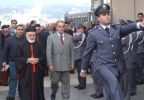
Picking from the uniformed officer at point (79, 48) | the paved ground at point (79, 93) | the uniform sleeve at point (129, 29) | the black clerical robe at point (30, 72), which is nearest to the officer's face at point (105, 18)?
the uniform sleeve at point (129, 29)

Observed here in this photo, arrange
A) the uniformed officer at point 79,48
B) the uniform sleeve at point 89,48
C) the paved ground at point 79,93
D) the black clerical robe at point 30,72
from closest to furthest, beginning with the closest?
the uniform sleeve at point 89,48 → the black clerical robe at point 30,72 → the paved ground at point 79,93 → the uniformed officer at point 79,48

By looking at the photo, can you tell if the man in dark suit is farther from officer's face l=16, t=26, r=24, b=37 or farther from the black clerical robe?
the black clerical robe

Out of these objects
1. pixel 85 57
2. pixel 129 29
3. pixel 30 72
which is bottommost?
pixel 30 72

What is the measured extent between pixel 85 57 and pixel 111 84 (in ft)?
2.73

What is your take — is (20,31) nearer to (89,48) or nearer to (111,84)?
(89,48)

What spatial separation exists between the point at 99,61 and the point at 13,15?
44.5ft

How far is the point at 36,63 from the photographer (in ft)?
30.4

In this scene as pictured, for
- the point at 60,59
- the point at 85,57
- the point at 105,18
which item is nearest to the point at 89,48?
the point at 85,57

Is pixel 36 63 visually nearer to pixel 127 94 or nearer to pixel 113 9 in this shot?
pixel 127 94

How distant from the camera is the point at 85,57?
26.0ft

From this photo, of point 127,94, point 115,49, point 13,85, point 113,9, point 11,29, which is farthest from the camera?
point 113,9

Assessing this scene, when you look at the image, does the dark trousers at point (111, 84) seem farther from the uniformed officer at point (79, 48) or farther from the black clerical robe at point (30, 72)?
the uniformed officer at point (79, 48)

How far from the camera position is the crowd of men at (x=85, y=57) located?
7.58m

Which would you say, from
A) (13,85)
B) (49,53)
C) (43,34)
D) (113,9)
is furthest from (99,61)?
(113,9)
